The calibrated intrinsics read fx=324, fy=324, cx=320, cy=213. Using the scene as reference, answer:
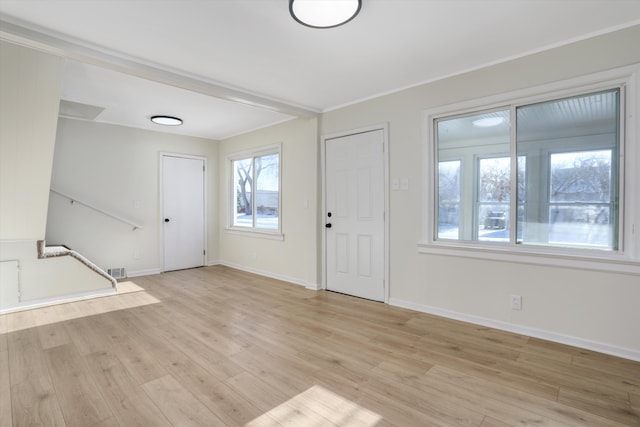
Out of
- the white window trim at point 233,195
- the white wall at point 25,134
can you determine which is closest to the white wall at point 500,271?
the white window trim at point 233,195

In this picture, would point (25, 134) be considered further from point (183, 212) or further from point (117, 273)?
point (183, 212)

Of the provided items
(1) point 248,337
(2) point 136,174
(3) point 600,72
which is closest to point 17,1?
(1) point 248,337

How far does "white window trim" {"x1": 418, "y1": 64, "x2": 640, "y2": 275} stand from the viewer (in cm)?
239

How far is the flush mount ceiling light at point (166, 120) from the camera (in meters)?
4.75

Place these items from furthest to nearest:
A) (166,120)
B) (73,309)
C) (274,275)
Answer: (274,275) → (166,120) → (73,309)

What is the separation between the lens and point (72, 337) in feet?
9.52

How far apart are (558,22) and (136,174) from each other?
18.9 ft

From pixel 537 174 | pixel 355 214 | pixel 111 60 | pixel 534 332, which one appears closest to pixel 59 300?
pixel 111 60

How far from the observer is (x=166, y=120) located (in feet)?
15.8

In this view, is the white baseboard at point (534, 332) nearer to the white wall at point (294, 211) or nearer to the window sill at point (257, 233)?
the white wall at point (294, 211)

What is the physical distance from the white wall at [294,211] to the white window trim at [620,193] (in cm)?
184

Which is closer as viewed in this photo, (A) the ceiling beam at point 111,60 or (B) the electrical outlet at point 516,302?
(A) the ceiling beam at point 111,60

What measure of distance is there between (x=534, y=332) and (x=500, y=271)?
0.57 m

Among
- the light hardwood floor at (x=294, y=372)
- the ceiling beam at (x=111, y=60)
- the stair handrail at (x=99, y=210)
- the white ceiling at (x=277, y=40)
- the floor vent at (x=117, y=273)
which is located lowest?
the light hardwood floor at (x=294, y=372)
